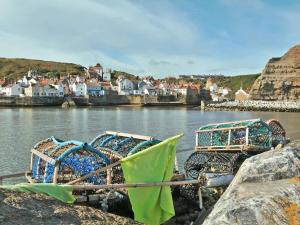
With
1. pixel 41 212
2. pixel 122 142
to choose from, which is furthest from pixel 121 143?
pixel 41 212

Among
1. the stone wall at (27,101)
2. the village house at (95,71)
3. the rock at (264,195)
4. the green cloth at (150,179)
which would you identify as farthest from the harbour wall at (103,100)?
the rock at (264,195)

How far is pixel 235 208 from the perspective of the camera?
4062mm

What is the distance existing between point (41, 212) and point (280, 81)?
420 feet

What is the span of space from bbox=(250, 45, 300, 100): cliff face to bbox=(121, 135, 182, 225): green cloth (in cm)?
12430

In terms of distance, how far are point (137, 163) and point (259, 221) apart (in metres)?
3.21

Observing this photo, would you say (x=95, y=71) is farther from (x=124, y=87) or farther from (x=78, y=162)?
(x=78, y=162)

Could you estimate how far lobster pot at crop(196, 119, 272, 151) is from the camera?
1262 cm

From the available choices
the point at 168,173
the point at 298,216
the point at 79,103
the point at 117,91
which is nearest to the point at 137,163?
the point at 168,173

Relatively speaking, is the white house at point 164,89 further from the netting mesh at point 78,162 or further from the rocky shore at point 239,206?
the rocky shore at point 239,206

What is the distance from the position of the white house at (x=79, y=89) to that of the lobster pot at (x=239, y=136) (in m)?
121

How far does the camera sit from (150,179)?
23.0 ft

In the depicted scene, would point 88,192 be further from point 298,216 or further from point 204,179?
point 298,216

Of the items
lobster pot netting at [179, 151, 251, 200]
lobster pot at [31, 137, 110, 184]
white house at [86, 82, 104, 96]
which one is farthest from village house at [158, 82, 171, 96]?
lobster pot at [31, 137, 110, 184]

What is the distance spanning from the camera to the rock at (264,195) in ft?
13.0
